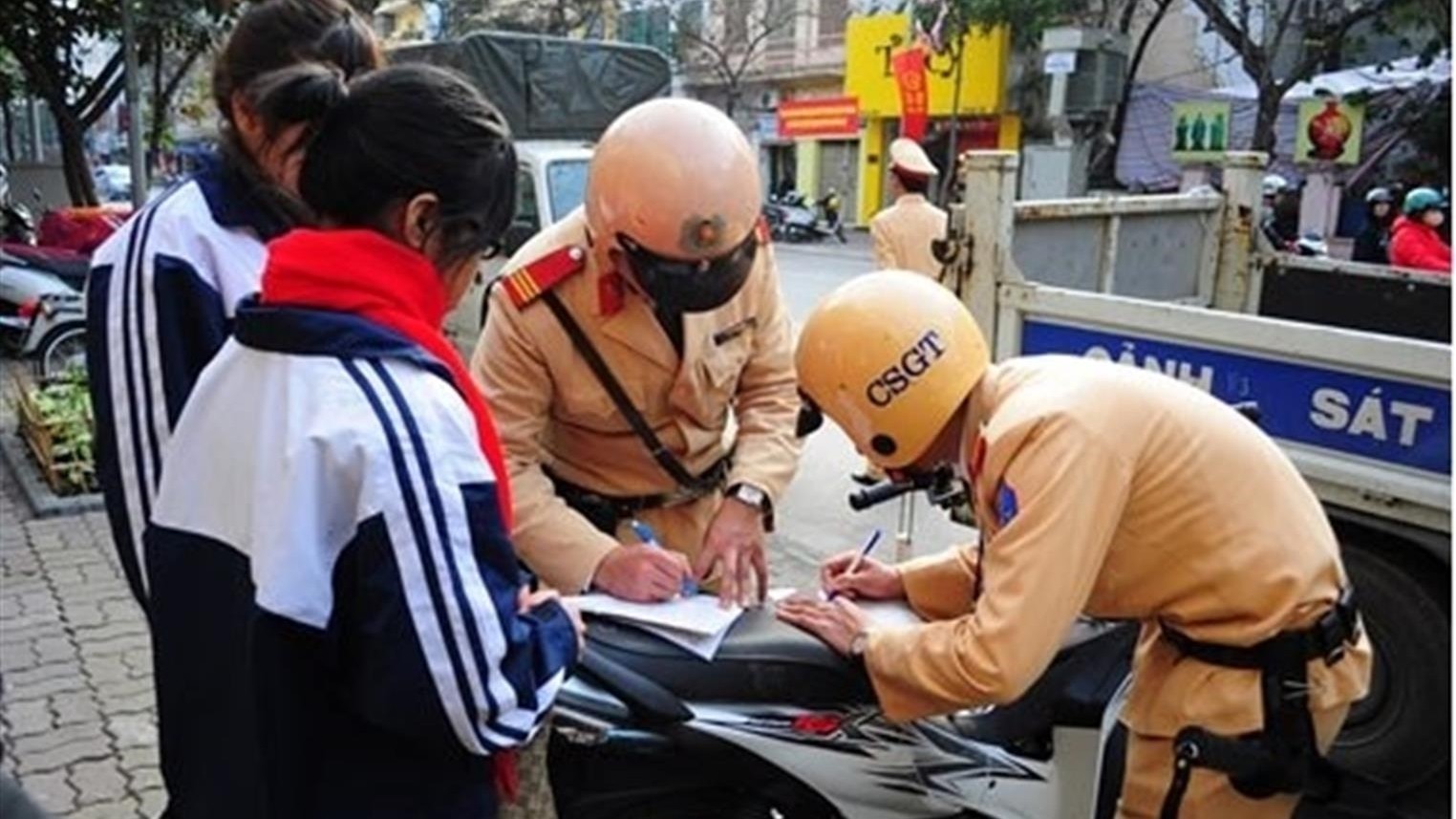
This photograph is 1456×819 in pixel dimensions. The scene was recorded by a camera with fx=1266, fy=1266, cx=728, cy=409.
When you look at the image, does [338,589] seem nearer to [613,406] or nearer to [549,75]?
[613,406]

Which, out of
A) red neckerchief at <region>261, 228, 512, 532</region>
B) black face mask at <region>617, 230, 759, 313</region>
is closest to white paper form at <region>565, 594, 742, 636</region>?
black face mask at <region>617, 230, 759, 313</region>

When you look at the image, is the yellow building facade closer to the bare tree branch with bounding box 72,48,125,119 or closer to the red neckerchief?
the bare tree branch with bounding box 72,48,125,119

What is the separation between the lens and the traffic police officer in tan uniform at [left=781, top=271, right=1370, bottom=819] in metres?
1.62

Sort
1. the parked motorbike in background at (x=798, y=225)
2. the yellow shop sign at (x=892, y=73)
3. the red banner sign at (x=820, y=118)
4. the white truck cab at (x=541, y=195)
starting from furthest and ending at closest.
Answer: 1. the red banner sign at (x=820, y=118)
2. the parked motorbike in background at (x=798, y=225)
3. the yellow shop sign at (x=892, y=73)
4. the white truck cab at (x=541, y=195)

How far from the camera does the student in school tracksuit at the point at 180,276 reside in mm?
1578

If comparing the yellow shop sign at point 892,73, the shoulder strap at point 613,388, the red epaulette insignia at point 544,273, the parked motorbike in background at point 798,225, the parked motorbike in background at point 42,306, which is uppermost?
the yellow shop sign at point 892,73

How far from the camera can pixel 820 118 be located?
94.8 feet

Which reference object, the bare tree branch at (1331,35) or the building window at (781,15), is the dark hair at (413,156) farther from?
the building window at (781,15)

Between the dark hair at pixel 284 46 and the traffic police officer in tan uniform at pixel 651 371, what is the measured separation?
1.34 ft

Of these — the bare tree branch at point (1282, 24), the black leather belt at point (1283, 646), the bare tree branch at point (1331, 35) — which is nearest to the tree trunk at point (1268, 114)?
the bare tree branch at point (1331, 35)

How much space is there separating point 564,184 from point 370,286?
23.6ft

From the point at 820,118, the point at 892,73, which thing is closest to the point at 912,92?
the point at 892,73

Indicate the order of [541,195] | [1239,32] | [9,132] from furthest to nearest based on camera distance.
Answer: [9,132] → [1239,32] → [541,195]

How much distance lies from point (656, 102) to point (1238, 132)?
19.9 m
